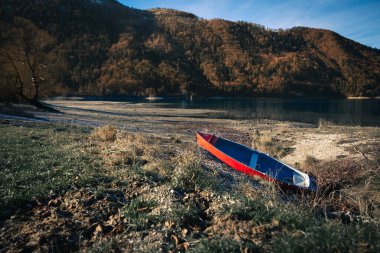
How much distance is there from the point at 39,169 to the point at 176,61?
150442 millimetres

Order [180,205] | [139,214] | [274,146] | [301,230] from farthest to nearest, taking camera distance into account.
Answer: [274,146]
[180,205]
[139,214]
[301,230]

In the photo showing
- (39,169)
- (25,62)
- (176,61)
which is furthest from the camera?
(176,61)

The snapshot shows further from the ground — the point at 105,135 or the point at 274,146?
the point at 105,135

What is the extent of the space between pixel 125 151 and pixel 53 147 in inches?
114

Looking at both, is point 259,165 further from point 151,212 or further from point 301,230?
point 301,230

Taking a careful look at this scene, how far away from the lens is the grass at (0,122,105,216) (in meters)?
5.58

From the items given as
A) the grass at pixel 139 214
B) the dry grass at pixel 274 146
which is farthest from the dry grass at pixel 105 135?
the dry grass at pixel 274 146

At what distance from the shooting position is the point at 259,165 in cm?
1128

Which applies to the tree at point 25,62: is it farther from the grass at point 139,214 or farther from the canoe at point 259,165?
the grass at point 139,214

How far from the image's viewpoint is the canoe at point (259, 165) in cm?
891

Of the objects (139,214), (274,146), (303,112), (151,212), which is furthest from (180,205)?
(303,112)

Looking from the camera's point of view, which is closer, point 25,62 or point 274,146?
point 274,146

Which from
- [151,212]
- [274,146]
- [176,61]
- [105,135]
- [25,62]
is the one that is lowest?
[274,146]

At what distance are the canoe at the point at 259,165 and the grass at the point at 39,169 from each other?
4.70 metres
